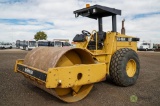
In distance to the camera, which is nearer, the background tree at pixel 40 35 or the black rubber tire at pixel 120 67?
the black rubber tire at pixel 120 67

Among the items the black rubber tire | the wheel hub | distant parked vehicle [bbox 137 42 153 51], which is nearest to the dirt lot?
the black rubber tire

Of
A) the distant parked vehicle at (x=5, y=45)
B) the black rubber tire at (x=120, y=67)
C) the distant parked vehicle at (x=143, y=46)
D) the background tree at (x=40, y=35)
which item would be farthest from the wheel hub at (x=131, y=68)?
the background tree at (x=40, y=35)

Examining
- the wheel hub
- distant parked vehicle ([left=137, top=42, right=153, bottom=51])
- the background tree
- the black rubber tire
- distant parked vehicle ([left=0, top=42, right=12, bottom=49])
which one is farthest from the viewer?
the background tree

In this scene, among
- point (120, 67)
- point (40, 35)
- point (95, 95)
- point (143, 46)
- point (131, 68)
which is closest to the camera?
point (95, 95)

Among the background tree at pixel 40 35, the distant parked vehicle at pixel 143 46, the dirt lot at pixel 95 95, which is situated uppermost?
the background tree at pixel 40 35

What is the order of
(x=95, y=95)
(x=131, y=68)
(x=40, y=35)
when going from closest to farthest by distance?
1. (x=95, y=95)
2. (x=131, y=68)
3. (x=40, y=35)

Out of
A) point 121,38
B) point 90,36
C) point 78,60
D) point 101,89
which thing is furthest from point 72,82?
point 121,38

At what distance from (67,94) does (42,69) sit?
874 mm

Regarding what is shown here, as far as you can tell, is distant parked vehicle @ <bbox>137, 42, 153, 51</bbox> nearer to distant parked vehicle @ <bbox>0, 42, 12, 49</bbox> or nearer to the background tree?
distant parked vehicle @ <bbox>0, 42, 12, 49</bbox>

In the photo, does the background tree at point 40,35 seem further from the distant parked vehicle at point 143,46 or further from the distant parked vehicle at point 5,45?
the distant parked vehicle at point 143,46

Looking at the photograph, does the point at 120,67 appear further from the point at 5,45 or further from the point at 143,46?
the point at 5,45

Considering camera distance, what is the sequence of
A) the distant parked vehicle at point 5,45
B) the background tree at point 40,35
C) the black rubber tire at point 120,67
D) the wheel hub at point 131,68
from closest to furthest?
1. the black rubber tire at point 120,67
2. the wheel hub at point 131,68
3. the distant parked vehicle at point 5,45
4. the background tree at point 40,35

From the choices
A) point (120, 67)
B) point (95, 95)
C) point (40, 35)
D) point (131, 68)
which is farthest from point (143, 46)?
point (95, 95)

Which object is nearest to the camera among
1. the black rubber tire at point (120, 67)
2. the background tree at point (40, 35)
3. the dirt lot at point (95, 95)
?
the dirt lot at point (95, 95)
